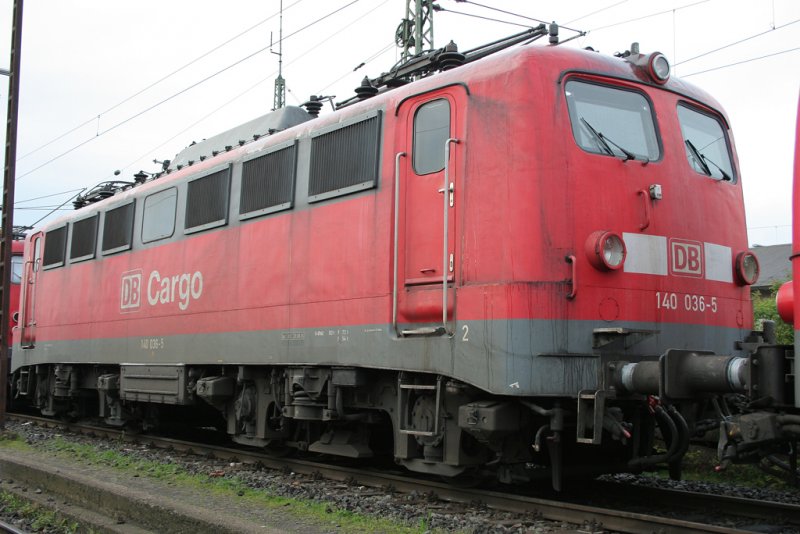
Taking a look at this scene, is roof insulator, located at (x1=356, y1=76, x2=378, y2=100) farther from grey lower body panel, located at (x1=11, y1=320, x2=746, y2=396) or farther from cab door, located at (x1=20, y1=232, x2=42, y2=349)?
cab door, located at (x1=20, y1=232, x2=42, y2=349)

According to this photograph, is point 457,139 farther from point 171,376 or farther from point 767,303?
point 767,303

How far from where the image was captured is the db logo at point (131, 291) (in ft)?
37.6

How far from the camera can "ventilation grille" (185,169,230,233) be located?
980 cm

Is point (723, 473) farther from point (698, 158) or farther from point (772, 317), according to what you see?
point (698, 158)

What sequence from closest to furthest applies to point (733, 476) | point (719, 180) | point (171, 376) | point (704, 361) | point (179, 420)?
point (704, 361) < point (719, 180) < point (733, 476) < point (171, 376) < point (179, 420)

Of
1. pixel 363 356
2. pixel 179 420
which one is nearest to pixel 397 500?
pixel 363 356

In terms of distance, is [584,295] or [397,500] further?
[397,500]

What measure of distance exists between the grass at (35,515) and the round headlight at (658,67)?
612 centimetres

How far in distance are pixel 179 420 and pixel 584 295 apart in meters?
8.59

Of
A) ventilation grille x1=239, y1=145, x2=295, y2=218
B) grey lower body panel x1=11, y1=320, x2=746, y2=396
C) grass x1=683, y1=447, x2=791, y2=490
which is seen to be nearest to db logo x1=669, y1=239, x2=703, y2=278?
grey lower body panel x1=11, y1=320, x2=746, y2=396

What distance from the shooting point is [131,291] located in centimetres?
1166

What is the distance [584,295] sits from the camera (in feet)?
20.2

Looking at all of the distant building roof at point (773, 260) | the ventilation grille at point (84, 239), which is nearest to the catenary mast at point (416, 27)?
the ventilation grille at point (84, 239)

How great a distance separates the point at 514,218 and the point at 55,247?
11.0 metres
